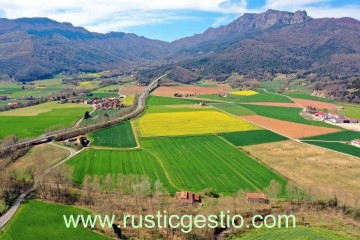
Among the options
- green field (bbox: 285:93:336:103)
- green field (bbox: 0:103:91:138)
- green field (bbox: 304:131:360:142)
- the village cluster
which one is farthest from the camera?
green field (bbox: 285:93:336:103)

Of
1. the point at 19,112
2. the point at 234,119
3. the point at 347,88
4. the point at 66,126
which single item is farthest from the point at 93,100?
the point at 347,88

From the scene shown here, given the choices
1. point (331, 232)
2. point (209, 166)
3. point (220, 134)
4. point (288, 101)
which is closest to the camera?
point (331, 232)

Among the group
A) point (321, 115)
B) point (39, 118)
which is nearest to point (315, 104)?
point (321, 115)

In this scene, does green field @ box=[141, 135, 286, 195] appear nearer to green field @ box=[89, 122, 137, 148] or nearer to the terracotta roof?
the terracotta roof

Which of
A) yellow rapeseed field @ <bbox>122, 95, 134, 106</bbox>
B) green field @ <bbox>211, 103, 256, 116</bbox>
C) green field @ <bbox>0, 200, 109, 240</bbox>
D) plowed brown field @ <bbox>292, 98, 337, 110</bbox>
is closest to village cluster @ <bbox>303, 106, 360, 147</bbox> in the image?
plowed brown field @ <bbox>292, 98, 337, 110</bbox>

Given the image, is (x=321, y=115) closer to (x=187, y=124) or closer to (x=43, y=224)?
(x=187, y=124)

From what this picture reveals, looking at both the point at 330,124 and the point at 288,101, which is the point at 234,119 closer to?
the point at 330,124

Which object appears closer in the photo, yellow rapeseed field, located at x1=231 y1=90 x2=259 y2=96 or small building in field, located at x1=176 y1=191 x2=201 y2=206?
small building in field, located at x1=176 y1=191 x2=201 y2=206

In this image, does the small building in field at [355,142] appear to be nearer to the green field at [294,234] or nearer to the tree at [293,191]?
the tree at [293,191]
